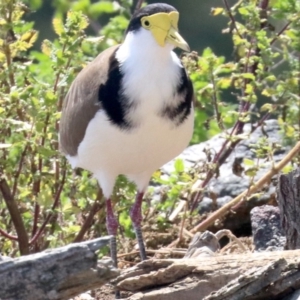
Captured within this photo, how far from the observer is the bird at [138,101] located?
3.13 meters

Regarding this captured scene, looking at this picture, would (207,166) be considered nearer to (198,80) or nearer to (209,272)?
(198,80)

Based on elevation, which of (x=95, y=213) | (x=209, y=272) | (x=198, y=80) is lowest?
(x=209, y=272)

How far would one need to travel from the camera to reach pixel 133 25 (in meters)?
3.26

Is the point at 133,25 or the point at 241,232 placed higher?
the point at 133,25

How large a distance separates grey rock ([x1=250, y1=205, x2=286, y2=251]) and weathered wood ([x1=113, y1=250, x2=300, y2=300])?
0.53 meters

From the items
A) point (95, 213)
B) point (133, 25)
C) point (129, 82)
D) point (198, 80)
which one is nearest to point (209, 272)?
point (129, 82)

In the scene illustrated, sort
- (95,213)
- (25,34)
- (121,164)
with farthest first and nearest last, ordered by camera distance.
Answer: (95,213) → (25,34) → (121,164)

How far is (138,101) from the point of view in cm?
312

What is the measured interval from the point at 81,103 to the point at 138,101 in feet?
1.12

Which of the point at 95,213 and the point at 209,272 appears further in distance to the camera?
the point at 95,213

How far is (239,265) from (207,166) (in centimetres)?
143

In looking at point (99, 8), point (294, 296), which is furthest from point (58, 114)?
point (99, 8)

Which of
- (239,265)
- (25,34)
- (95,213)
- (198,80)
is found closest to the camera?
(239,265)

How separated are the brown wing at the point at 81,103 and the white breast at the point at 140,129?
0.05 m
